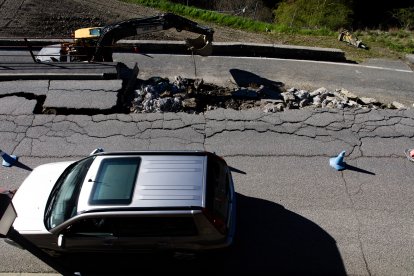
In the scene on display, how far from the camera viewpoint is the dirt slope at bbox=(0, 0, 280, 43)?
17.0 m

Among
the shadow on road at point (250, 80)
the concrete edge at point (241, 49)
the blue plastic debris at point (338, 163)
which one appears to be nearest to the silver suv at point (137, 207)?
the blue plastic debris at point (338, 163)

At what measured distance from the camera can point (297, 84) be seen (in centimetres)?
1292

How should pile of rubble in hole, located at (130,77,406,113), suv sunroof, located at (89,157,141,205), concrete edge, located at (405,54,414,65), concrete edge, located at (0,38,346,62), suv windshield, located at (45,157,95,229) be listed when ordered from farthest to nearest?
concrete edge, located at (0,38,346,62) → concrete edge, located at (405,54,414,65) → pile of rubble in hole, located at (130,77,406,113) → suv windshield, located at (45,157,95,229) → suv sunroof, located at (89,157,141,205)

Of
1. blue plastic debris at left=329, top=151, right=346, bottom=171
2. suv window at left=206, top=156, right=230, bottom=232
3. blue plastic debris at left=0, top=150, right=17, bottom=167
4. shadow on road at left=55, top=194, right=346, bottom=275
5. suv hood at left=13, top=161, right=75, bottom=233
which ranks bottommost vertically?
shadow on road at left=55, top=194, right=346, bottom=275

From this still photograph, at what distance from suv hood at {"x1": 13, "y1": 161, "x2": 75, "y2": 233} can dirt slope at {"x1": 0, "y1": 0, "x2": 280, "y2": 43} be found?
10435 mm

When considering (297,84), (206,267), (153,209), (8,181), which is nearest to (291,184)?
(206,267)

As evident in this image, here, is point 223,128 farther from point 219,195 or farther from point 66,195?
point 66,195

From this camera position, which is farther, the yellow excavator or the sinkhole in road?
the yellow excavator

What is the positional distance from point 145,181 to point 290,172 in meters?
3.85

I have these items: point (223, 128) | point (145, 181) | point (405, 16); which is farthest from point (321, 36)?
point (145, 181)

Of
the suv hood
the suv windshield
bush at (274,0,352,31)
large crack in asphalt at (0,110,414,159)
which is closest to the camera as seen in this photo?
the suv windshield

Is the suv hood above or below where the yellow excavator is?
below

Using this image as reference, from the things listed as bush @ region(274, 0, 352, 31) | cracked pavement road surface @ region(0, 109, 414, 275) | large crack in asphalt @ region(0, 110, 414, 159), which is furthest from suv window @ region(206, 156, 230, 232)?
bush @ region(274, 0, 352, 31)

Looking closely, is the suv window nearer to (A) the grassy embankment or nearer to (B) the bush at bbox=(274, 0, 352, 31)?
(A) the grassy embankment
